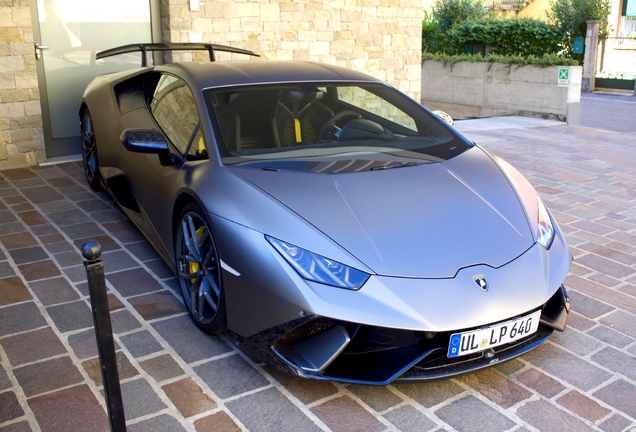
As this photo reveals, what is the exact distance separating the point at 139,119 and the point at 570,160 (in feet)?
17.7

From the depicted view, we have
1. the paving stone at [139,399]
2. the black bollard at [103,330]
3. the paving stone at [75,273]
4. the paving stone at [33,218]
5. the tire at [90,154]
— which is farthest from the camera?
the tire at [90,154]

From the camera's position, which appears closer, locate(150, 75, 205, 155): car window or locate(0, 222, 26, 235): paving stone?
locate(150, 75, 205, 155): car window

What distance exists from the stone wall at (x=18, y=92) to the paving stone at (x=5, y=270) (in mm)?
2982

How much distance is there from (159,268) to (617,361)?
2.65 m

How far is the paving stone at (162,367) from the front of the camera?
2896mm

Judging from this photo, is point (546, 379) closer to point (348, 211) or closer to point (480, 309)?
point (480, 309)

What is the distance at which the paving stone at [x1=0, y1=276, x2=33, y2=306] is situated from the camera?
3.65m

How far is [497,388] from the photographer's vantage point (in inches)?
112

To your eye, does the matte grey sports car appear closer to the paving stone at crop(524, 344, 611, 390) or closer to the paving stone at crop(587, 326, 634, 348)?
the paving stone at crop(524, 344, 611, 390)

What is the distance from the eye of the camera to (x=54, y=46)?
275 inches

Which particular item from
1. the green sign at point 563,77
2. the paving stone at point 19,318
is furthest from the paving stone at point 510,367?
the green sign at point 563,77

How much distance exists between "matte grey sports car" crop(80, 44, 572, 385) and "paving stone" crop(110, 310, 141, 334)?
29 centimetres

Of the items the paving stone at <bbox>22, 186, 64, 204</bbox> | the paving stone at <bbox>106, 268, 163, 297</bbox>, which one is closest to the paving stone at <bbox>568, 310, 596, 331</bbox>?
the paving stone at <bbox>106, 268, 163, 297</bbox>

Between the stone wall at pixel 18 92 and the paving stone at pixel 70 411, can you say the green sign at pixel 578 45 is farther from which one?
the paving stone at pixel 70 411
